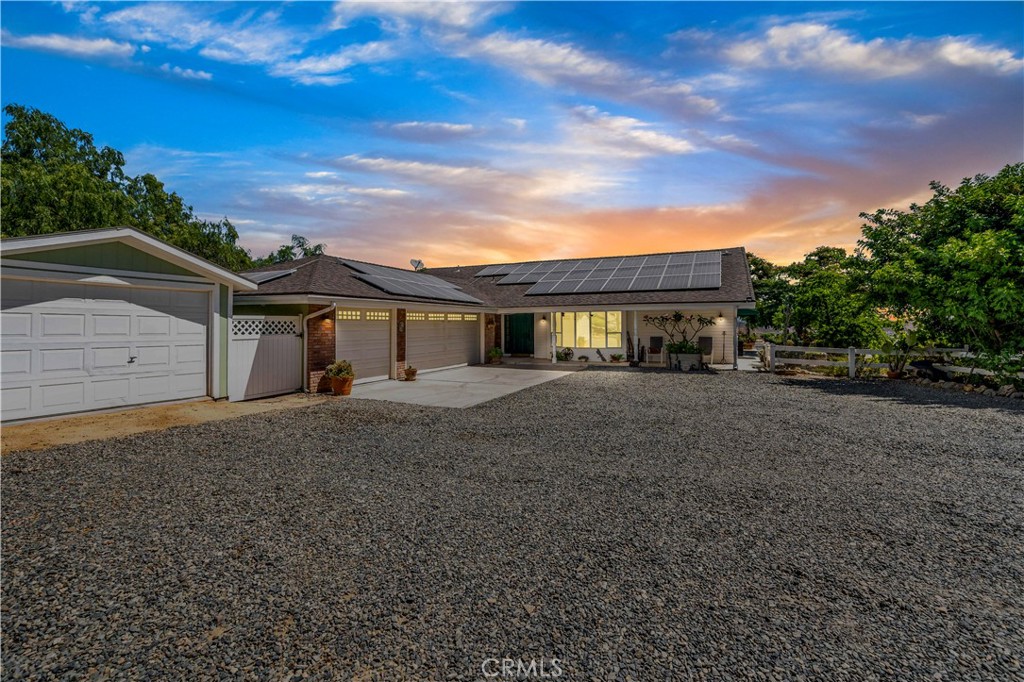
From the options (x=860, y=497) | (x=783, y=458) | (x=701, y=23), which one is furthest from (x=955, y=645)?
(x=701, y=23)

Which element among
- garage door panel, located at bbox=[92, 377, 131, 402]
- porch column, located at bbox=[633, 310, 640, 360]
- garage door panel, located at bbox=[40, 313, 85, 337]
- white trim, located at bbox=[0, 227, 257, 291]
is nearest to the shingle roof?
porch column, located at bbox=[633, 310, 640, 360]

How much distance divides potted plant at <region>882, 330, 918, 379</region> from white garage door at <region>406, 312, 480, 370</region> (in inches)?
544

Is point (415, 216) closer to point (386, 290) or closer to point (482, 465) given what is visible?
point (386, 290)

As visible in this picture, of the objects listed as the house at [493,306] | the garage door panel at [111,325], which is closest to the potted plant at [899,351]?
the house at [493,306]

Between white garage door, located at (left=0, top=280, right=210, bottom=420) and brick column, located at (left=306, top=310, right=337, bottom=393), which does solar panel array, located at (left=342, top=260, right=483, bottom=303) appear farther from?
white garage door, located at (left=0, top=280, right=210, bottom=420)

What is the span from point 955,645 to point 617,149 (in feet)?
38.1

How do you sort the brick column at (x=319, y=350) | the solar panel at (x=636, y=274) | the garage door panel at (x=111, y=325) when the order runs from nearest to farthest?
the garage door panel at (x=111, y=325) → the brick column at (x=319, y=350) → the solar panel at (x=636, y=274)

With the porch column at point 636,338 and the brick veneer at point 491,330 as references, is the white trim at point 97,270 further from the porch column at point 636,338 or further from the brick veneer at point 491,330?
the porch column at point 636,338

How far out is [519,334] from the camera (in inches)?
806

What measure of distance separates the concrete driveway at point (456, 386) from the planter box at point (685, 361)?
4.20 m

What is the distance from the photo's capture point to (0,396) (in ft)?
22.7

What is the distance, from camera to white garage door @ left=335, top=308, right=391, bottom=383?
1199 cm

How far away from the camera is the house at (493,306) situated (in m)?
11.6

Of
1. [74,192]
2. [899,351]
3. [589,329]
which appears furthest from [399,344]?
[74,192]
